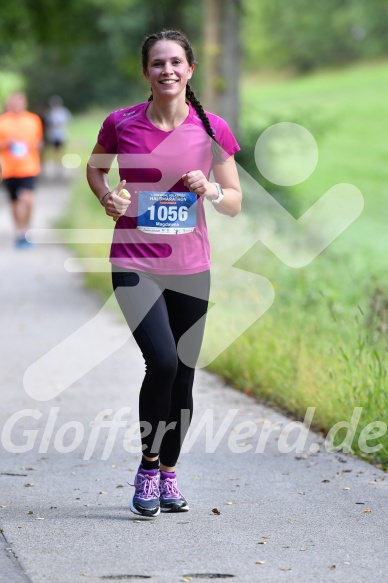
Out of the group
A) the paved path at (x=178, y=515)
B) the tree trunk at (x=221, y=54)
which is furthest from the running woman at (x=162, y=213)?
the tree trunk at (x=221, y=54)

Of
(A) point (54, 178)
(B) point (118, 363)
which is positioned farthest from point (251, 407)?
(A) point (54, 178)

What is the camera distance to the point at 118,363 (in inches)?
364

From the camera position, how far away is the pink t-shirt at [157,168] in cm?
512

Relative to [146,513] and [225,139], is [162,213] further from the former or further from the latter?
[146,513]

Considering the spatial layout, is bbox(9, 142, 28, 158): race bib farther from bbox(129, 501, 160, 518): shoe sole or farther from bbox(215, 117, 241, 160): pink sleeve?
bbox(129, 501, 160, 518): shoe sole

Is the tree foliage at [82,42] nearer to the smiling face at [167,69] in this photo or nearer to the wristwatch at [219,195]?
the smiling face at [167,69]

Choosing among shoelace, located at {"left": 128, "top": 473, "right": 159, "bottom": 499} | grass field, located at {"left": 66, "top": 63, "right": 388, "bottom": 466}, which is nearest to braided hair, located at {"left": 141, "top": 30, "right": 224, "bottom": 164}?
shoelace, located at {"left": 128, "top": 473, "right": 159, "bottom": 499}

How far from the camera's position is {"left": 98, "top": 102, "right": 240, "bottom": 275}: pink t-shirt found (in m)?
5.12

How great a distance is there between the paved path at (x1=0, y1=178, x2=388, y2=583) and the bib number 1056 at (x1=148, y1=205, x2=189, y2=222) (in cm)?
133

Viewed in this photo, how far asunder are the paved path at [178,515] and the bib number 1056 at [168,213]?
133 centimetres

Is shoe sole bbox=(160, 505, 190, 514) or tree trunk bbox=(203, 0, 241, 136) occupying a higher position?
tree trunk bbox=(203, 0, 241, 136)

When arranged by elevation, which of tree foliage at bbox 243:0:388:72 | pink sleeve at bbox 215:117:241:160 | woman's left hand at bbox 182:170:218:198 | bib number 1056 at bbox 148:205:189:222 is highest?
tree foliage at bbox 243:0:388:72

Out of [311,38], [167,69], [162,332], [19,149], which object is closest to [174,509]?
[162,332]

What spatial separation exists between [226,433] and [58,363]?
251cm
